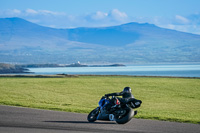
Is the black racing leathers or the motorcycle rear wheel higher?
the black racing leathers

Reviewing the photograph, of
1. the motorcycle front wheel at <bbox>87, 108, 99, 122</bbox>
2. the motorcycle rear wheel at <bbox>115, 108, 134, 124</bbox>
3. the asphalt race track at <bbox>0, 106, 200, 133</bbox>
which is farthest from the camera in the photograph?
the motorcycle front wheel at <bbox>87, 108, 99, 122</bbox>

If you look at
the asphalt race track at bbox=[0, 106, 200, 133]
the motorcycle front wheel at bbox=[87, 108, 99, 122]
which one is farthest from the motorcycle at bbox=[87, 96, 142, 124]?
the asphalt race track at bbox=[0, 106, 200, 133]

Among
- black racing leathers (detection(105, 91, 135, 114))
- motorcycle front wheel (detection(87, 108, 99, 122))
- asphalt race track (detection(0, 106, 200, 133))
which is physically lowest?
asphalt race track (detection(0, 106, 200, 133))

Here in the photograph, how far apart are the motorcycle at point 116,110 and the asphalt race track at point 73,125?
0.73ft

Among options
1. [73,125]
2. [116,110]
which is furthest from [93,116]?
[73,125]

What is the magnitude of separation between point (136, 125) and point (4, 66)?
184733 mm

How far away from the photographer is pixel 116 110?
15742 mm

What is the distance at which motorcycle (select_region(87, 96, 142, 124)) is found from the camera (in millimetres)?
15312

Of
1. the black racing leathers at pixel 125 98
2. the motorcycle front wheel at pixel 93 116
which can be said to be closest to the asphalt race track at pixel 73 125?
the motorcycle front wheel at pixel 93 116

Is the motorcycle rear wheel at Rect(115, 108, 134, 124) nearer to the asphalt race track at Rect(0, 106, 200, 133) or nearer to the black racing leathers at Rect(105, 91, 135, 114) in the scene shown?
the asphalt race track at Rect(0, 106, 200, 133)

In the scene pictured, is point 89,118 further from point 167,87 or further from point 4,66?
point 4,66

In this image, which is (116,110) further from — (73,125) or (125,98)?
(73,125)

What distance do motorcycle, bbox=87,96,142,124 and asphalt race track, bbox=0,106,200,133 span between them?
22 centimetres

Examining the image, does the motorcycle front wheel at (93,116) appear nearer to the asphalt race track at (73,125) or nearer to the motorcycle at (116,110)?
the motorcycle at (116,110)
